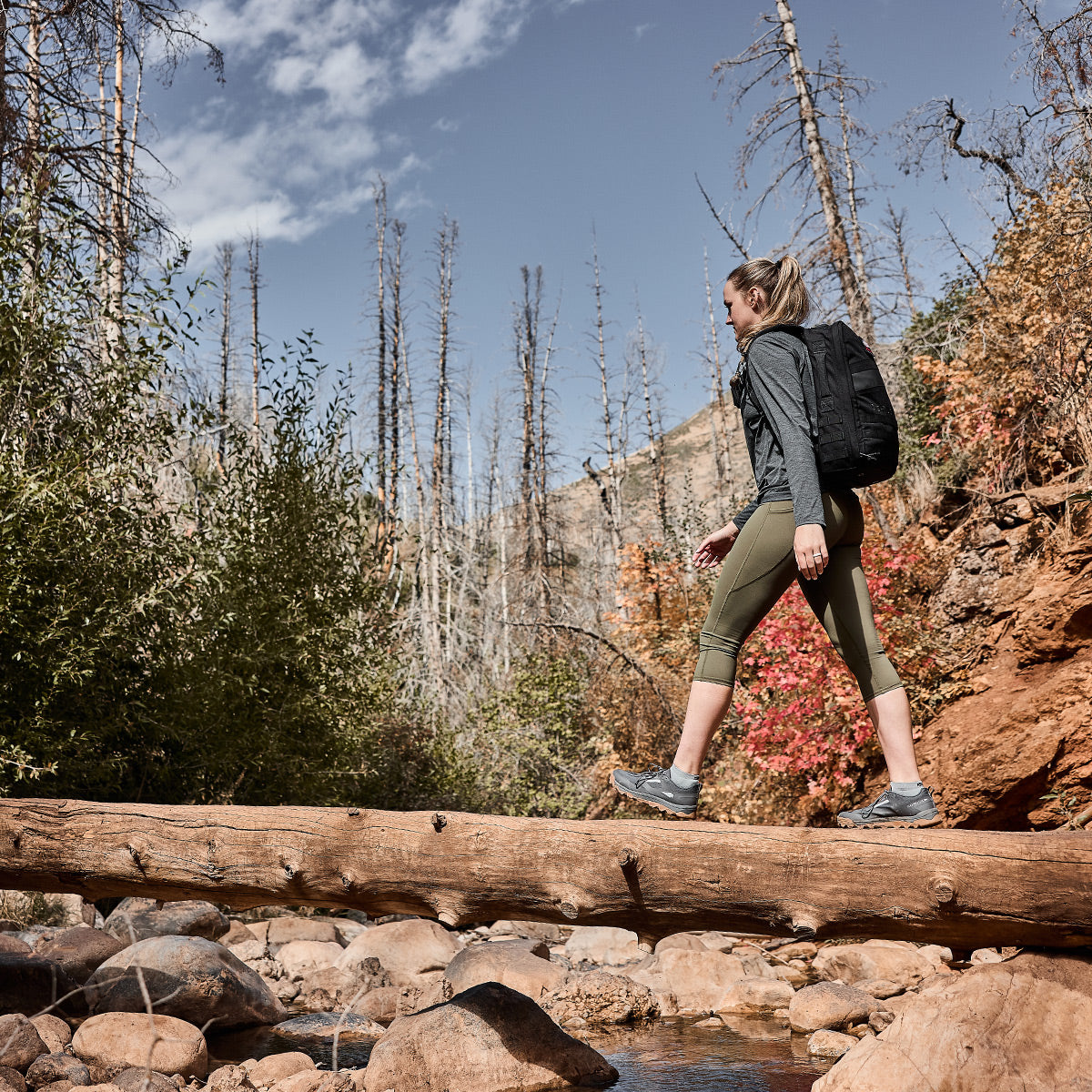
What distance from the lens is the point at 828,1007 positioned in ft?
19.9

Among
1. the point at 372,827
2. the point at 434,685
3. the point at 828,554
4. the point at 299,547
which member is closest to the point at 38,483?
the point at 299,547

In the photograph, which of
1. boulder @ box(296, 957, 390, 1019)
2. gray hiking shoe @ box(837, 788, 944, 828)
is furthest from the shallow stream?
gray hiking shoe @ box(837, 788, 944, 828)

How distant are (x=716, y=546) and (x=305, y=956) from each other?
6.27m

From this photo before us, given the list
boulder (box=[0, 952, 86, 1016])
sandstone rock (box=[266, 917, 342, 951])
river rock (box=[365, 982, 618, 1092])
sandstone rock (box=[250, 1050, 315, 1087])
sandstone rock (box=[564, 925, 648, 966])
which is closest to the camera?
river rock (box=[365, 982, 618, 1092])

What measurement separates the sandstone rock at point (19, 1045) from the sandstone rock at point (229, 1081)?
937mm

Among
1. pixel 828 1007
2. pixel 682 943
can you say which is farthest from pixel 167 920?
pixel 828 1007

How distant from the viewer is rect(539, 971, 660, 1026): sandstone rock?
6.39m

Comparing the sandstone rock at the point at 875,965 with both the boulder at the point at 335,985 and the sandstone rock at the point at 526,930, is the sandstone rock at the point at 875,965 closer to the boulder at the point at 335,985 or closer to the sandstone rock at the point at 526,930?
the sandstone rock at the point at 526,930

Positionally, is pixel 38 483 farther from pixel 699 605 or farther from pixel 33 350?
pixel 699 605

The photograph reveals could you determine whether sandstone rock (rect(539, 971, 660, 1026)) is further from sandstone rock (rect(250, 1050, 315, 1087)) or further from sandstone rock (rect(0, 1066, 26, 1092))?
sandstone rock (rect(0, 1066, 26, 1092))

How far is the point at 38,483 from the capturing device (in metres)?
6.80

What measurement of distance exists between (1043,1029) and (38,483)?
682 cm

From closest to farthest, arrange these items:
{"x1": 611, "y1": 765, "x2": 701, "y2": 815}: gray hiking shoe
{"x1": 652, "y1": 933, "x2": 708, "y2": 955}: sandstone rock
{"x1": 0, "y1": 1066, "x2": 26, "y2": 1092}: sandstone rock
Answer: {"x1": 611, "y1": 765, "x2": 701, "y2": 815}: gray hiking shoe < {"x1": 0, "y1": 1066, "x2": 26, "y2": 1092}: sandstone rock < {"x1": 652, "y1": 933, "x2": 708, "y2": 955}: sandstone rock

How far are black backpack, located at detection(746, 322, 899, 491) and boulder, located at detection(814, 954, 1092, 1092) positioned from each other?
185cm
